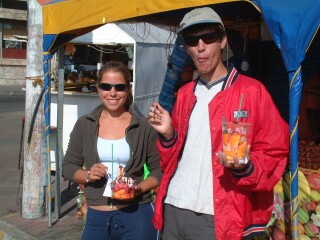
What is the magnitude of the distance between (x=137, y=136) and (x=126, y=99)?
27cm

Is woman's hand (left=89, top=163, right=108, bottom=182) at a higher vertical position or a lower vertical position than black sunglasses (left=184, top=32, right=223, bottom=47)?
lower

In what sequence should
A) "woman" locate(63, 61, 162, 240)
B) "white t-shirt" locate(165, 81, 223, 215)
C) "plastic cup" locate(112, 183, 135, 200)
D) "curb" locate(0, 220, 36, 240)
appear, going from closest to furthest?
"white t-shirt" locate(165, 81, 223, 215), "plastic cup" locate(112, 183, 135, 200), "woman" locate(63, 61, 162, 240), "curb" locate(0, 220, 36, 240)

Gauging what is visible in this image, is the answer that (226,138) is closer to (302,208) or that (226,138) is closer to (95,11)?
(302,208)

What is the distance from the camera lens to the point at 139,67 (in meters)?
8.98

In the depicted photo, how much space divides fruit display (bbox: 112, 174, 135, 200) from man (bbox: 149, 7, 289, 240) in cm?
25

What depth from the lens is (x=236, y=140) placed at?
2.05m

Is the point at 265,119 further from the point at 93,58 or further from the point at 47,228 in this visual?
the point at 93,58

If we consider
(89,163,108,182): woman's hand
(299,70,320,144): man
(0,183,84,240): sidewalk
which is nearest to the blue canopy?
(89,163,108,182): woman's hand

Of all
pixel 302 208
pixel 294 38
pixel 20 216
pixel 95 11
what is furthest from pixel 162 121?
pixel 20 216

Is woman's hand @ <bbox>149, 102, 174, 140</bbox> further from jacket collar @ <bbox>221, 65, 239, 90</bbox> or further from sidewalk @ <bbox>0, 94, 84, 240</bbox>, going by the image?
sidewalk @ <bbox>0, 94, 84, 240</bbox>

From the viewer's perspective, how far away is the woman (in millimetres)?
2828

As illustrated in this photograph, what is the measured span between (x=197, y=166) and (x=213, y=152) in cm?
12

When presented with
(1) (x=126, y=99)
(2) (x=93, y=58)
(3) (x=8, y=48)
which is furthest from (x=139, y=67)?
(3) (x=8, y=48)

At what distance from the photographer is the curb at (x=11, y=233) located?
5.33 meters
